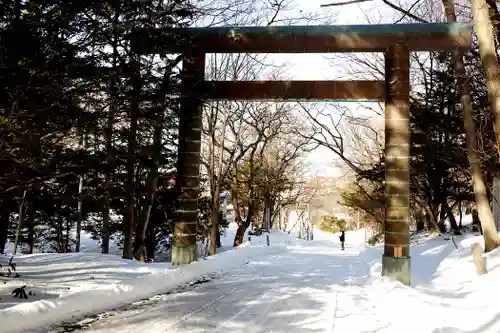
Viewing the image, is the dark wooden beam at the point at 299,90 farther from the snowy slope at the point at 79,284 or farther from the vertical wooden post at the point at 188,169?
the snowy slope at the point at 79,284

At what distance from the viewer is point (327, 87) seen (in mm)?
11219

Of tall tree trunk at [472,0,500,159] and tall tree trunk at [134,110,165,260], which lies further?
tall tree trunk at [134,110,165,260]

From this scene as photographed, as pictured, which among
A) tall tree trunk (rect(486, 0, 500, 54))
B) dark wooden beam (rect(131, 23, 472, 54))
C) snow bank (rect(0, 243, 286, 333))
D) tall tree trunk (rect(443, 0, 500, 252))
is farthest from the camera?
tall tree trunk (rect(443, 0, 500, 252))

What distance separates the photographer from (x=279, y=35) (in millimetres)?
11000

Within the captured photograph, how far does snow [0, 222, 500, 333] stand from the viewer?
5914 mm

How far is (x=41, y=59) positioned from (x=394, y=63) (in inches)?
333

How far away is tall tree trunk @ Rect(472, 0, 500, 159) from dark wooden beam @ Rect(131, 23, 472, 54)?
7.34 ft

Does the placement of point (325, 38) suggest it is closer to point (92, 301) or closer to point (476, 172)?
point (476, 172)

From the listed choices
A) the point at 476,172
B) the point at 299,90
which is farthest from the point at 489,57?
the point at 476,172

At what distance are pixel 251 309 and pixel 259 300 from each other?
0.83 m

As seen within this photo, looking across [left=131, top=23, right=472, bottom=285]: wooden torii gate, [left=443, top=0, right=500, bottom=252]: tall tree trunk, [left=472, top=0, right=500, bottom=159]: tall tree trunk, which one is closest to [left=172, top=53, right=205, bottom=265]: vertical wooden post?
[left=131, top=23, right=472, bottom=285]: wooden torii gate

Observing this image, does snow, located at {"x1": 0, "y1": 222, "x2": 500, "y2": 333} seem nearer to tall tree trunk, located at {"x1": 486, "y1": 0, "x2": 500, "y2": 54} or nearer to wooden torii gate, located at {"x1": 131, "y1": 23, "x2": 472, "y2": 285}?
wooden torii gate, located at {"x1": 131, "y1": 23, "x2": 472, "y2": 285}

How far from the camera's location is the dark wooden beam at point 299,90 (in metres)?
11.1

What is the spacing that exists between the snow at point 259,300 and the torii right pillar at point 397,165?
80cm
